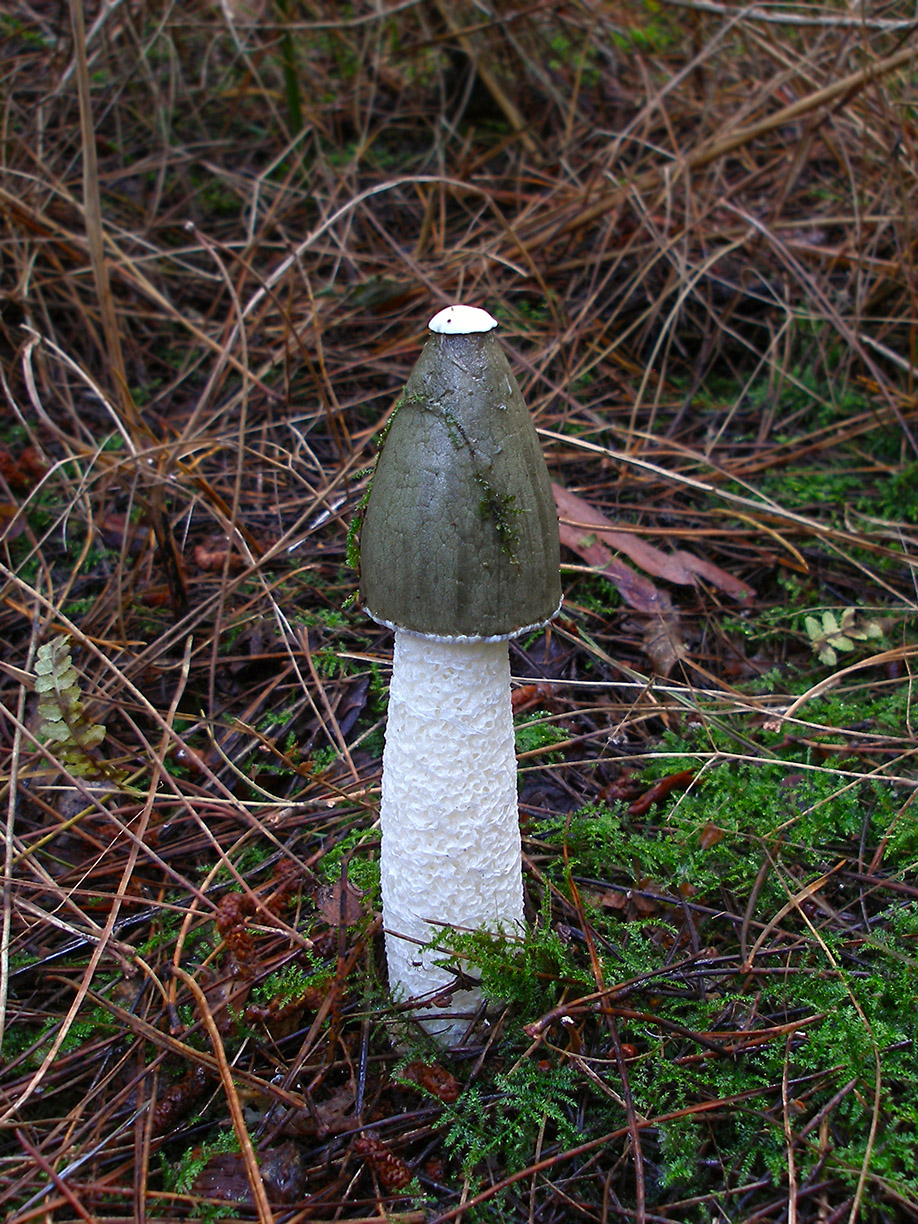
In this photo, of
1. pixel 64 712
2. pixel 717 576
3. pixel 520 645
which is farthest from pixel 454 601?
pixel 717 576

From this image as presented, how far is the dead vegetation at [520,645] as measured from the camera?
7.81 ft

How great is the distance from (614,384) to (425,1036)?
3.91 metres

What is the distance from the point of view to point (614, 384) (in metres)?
5.37

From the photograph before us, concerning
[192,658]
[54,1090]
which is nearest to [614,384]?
[192,658]

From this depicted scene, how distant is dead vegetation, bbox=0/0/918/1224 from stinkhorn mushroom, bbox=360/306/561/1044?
314 millimetres

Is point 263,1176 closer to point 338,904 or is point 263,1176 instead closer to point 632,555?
point 338,904

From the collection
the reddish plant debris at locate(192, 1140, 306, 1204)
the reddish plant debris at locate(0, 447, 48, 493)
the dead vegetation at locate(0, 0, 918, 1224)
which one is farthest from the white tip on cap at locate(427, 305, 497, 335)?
the reddish plant debris at locate(0, 447, 48, 493)

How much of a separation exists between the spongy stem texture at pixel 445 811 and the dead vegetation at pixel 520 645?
0.16m

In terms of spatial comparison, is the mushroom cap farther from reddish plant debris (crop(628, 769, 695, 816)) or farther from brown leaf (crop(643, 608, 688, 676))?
brown leaf (crop(643, 608, 688, 676))

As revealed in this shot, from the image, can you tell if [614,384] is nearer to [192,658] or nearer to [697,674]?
[697,674]

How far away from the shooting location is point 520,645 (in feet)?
13.4

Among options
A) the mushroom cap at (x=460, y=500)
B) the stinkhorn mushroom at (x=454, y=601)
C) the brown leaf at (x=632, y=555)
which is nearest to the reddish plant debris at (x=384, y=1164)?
the stinkhorn mushroom at (x=454, y=601)

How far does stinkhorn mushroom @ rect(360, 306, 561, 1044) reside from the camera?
2.13 metres

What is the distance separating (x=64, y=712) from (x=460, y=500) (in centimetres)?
183
